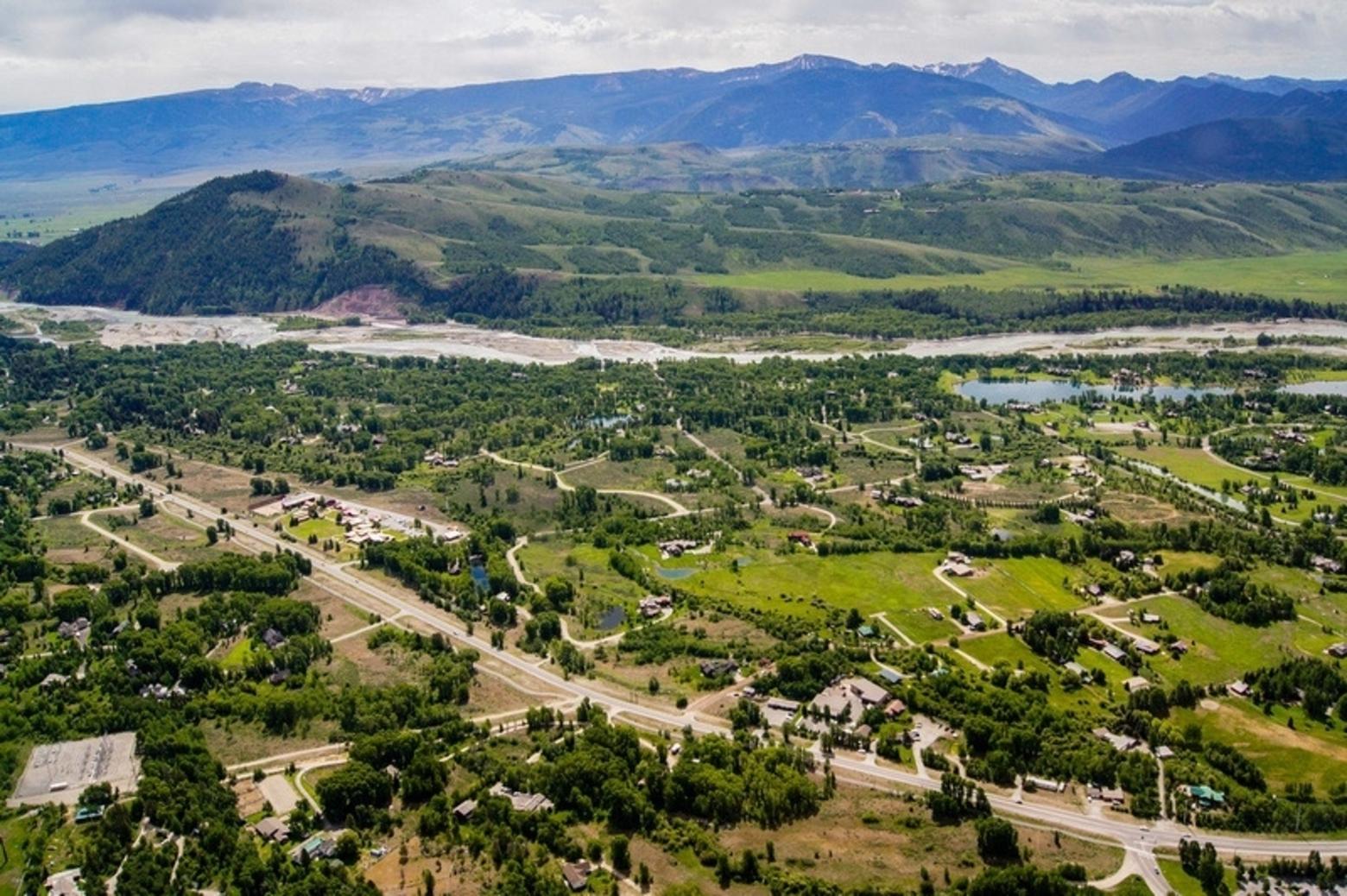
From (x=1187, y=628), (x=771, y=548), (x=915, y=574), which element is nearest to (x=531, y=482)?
(x=771, y=548)

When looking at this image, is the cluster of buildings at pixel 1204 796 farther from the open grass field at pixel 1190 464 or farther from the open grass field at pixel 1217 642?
the open grass field at pixel 1190 464

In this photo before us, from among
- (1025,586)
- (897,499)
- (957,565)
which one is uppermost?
(897,499)

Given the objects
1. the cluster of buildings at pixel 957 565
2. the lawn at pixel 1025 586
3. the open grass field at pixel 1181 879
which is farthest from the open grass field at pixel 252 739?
the cluster of buildings at pixel 957 565

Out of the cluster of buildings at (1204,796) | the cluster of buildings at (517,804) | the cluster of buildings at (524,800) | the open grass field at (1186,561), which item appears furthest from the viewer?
the open grass field at (1186,561)

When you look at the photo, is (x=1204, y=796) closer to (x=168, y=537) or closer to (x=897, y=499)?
(x=897, y=499)

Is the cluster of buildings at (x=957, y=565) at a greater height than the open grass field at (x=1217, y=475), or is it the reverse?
the open grass field at (x=1217, y=475)

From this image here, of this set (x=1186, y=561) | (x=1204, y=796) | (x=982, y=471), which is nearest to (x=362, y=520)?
(x=982, y=471)

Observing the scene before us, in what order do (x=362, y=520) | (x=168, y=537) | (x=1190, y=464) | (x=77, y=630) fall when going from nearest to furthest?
1. (x=77, y=630)
2. (x=168, y=537)
3. (x=362, y=520)
4. (x=1190, y=464)
